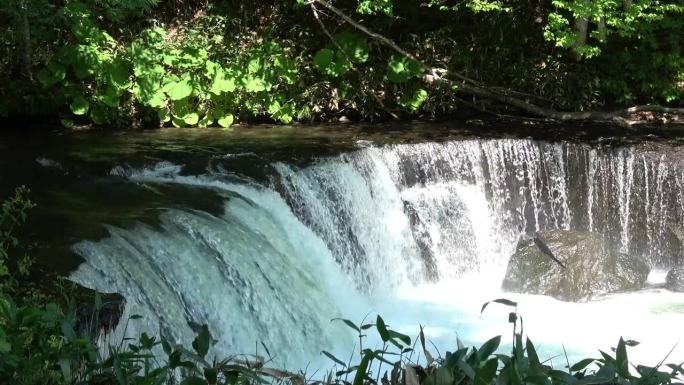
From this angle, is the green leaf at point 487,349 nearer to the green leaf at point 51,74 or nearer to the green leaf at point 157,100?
the green leaf at point 157,100

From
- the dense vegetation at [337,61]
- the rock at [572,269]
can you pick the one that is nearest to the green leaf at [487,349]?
the rock at [572,269]

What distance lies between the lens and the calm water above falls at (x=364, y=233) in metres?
6.29

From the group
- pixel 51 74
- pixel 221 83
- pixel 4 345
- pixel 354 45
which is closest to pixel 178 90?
pixel 221 83

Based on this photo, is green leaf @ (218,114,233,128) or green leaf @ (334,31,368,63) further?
green leaf @ (334,31,368,63)

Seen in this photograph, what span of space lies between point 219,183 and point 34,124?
393 cm

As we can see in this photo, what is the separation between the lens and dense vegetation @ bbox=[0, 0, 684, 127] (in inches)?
427

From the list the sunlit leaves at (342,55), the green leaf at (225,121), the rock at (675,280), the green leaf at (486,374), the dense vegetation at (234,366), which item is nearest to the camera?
the green leaf at (486,374)

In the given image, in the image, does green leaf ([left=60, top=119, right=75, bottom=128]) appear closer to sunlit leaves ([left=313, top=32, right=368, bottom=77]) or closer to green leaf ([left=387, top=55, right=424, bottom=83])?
sunlit leaves ([left=313, top=32, right=368, bottom=77])

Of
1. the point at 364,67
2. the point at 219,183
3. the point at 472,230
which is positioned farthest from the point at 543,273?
the point at 364,67

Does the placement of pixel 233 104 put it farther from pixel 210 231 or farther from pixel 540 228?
pixel 210 231

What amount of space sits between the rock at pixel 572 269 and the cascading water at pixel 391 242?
0.54ft

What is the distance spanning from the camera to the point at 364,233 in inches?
341

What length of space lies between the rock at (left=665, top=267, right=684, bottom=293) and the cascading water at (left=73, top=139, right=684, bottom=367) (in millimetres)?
242

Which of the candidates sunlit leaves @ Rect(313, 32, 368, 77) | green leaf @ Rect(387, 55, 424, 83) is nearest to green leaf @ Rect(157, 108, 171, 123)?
sunlit leaves @ Rect(313, 32, 368, 77)
